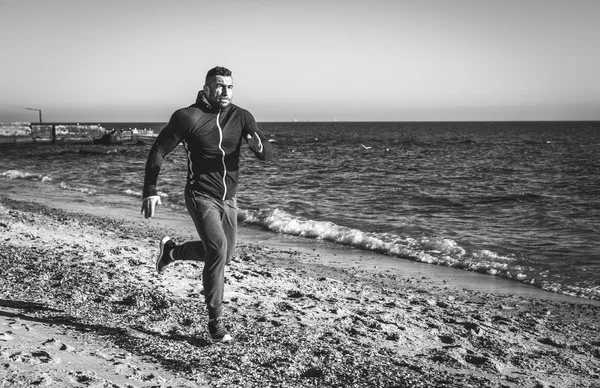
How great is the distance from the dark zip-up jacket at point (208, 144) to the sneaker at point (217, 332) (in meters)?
1.06

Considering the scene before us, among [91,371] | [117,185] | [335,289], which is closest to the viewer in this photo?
[91,371]

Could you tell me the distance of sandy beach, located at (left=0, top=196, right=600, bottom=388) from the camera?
3869 mm

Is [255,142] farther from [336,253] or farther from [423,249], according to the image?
[423,249]

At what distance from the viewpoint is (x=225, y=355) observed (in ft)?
13.7

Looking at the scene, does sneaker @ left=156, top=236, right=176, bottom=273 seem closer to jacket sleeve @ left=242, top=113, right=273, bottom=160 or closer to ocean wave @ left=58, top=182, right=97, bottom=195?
jacket sleeve @ left=242, top=113, right=273, bottom=160

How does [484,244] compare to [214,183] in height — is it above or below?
below

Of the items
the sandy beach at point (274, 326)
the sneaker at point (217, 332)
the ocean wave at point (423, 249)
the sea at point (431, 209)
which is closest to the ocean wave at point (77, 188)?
the sea at point (431, 209)

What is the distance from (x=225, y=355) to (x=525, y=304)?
473 cm

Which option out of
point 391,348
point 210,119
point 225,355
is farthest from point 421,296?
point 210,119

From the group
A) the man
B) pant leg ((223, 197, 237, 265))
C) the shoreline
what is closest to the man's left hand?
the man

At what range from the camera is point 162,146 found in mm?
4203

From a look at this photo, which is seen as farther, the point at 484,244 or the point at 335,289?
the point at 484,244

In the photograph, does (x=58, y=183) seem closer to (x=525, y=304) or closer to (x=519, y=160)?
(x=525, y=304)

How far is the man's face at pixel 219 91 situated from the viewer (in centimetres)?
421
